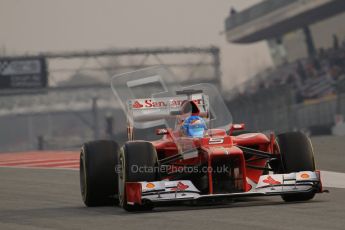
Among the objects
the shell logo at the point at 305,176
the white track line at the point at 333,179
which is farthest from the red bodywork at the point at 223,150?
the white track line at the point at 333,179

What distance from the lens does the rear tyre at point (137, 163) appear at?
36.1 feet

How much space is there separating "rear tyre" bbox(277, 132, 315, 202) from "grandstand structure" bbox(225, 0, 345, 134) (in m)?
23.8

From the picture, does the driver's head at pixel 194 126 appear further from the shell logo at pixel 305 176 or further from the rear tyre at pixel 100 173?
the shell logo at pixel 305 176

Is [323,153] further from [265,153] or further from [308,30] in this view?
[308,30]

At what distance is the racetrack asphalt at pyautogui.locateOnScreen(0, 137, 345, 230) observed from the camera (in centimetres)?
917

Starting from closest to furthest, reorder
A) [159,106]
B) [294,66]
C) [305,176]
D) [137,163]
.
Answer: [137,163] < [305,176] < [159,106] < [294,66]

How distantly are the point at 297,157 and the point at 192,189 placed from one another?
4.51 feet

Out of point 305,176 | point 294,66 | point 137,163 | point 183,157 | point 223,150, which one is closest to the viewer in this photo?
point 223,150

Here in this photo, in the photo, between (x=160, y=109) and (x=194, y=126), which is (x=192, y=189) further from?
(x=160, y=109)

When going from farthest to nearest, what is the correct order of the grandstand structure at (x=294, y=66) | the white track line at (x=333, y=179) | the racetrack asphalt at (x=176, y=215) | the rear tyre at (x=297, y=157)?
the grandstand structure at (x=294, y=66) < the white track line at (x=333, y=179) < the rear tyre at (x=297, y=157) < the racetrack asphalt at (x=176, y=215)

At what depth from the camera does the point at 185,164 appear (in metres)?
11.4

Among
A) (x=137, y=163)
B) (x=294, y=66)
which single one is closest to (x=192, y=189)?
(x=137, y=163)

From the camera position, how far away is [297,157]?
37.7 feet

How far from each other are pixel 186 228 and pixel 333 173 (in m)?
7.52
